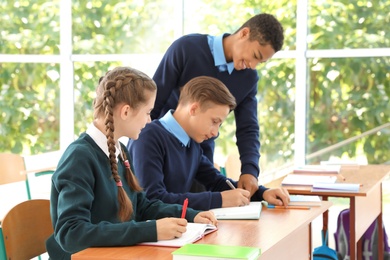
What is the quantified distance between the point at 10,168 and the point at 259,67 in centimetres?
196

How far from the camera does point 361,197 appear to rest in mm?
3260

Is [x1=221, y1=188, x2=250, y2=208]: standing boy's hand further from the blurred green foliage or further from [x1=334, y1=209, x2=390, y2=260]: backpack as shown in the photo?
the blurred green foliage

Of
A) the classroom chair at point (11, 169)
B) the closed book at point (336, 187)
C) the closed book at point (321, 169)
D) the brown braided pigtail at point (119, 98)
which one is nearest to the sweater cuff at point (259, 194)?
the closed book at point (336, 187)

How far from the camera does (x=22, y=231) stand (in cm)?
204

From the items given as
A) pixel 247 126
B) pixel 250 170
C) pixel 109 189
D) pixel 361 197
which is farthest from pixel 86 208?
pixel 361 197

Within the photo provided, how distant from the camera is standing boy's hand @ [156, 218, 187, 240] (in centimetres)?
179

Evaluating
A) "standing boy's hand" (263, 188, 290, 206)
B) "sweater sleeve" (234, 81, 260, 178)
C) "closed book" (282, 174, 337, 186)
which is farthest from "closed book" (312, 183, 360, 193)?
"standing boy's hand" (263, 188, 290, 206)

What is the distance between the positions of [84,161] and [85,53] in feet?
12.3

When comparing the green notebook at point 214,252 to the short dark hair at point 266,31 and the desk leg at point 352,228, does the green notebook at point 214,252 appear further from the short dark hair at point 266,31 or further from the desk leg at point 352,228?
the desk leg at point 352,228

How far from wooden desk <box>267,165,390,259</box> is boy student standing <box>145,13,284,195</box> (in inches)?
14.7

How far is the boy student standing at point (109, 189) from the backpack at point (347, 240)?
170 cm

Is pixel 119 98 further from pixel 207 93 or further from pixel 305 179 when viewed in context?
pixel 305 179

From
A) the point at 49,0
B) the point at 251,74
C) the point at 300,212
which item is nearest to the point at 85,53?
the point at 49,0


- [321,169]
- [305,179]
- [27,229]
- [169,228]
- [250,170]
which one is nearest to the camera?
[169,228]
